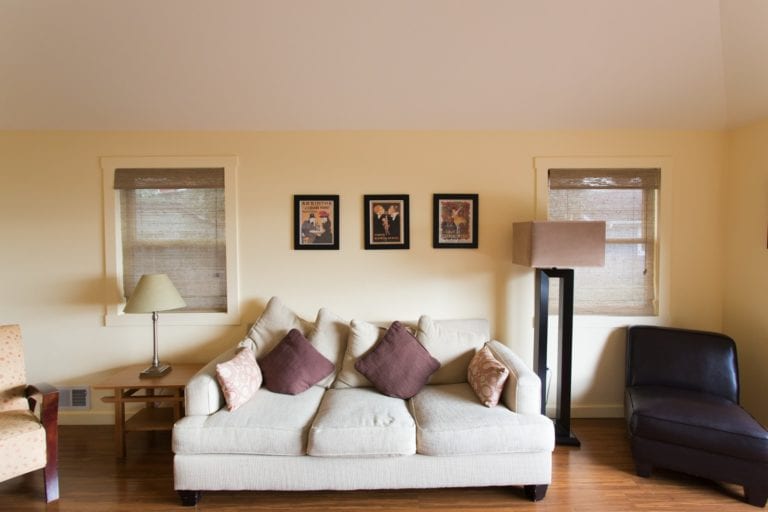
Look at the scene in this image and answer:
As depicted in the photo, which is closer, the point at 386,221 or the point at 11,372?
the point at 11,372

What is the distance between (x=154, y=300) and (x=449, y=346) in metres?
2.14

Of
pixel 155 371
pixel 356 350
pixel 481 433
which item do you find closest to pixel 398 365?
pixel 356 350

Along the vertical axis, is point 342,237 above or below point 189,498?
above

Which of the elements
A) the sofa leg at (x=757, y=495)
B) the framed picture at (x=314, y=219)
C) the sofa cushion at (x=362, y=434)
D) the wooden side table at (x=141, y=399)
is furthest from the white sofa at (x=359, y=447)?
the framed picture at (x=314, y=219)

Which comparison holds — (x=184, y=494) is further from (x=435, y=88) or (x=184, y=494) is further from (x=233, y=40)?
(x=435, y=88)

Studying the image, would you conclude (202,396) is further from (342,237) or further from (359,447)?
(342,237)

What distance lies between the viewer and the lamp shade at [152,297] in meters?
2.86

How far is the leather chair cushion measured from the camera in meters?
2.30

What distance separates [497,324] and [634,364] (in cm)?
103

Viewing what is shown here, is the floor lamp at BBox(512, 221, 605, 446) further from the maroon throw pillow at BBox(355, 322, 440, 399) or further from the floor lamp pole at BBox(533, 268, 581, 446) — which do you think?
the maroon throw pillow at BBox(355, 322, 440, 399)

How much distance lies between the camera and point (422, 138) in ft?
10.7

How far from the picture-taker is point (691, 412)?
97.6 inches

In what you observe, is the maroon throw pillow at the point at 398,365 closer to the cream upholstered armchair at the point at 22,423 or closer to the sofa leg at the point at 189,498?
the sofa leg at the point at 189,498

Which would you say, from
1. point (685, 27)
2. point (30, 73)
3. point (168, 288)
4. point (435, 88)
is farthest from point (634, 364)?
point (30, 73)
